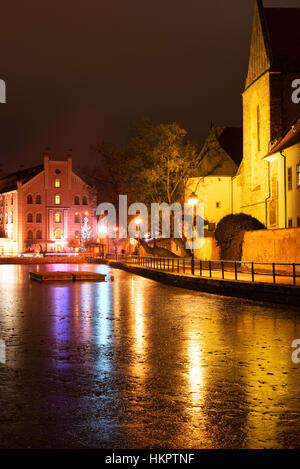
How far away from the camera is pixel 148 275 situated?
115ft

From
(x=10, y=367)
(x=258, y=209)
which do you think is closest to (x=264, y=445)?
(x=10, y=367)

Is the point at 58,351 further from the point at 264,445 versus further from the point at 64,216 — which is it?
the point at 64,216

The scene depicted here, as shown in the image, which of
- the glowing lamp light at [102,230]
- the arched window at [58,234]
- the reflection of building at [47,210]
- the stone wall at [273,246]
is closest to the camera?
the stone wall at [273,246]

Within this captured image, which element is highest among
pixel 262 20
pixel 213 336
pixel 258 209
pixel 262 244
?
pixel 262 20

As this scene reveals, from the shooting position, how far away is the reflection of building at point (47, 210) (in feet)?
290

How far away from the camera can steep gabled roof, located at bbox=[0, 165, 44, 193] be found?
301 feet

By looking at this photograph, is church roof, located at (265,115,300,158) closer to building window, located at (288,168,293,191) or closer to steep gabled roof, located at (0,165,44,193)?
building window, located at (288,168,293,191)

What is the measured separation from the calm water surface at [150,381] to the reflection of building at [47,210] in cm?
7472

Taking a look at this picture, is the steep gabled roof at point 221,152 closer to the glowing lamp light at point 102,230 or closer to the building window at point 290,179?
the building window at point 290,179

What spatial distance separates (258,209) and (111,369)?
3686 centimetres

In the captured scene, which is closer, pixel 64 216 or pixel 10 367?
pixel 10 367

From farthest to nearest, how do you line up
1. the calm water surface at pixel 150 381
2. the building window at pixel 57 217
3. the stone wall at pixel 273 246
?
the building window at pixel 57 217, the stone wall at pixel 273 246, the calm water surface at pixel 150 381

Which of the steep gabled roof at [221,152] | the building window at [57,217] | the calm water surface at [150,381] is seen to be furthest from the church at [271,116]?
the building window at [57,217]

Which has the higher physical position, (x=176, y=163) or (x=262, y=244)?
(x=176, y=163)
